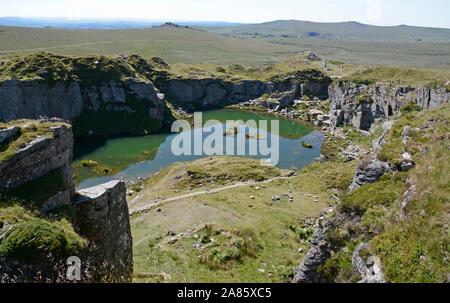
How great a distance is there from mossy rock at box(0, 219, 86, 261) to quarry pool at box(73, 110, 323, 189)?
4277cm

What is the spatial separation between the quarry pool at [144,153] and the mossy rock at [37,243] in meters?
42.8

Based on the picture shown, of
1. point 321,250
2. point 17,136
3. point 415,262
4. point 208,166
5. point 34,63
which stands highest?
point 34,63

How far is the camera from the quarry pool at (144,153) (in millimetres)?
59469

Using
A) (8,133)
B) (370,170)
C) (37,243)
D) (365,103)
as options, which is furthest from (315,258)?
(365,103)

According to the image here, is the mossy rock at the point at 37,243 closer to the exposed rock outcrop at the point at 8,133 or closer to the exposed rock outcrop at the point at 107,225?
the exposed rock outcrop at the point at 107,225

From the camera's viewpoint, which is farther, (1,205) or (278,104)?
(278,104)

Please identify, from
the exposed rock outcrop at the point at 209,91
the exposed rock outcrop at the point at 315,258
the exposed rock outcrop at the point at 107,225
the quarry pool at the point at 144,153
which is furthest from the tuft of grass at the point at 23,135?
the exposed rock outcrop at the point at 209,91

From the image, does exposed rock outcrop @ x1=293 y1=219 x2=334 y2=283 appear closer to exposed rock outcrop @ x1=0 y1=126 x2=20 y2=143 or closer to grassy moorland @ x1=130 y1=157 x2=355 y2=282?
grassy moorland @ x1=130 y1=157 x2=355 y2=282

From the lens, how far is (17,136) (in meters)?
18.9

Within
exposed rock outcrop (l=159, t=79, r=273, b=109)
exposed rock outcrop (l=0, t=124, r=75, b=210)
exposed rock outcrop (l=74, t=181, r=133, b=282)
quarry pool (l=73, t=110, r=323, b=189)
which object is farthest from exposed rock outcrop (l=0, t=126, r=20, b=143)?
exposed rock outcrop (l=159, t=79, r=273, b=109)

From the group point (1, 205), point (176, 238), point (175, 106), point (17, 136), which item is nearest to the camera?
point (1, 205)
